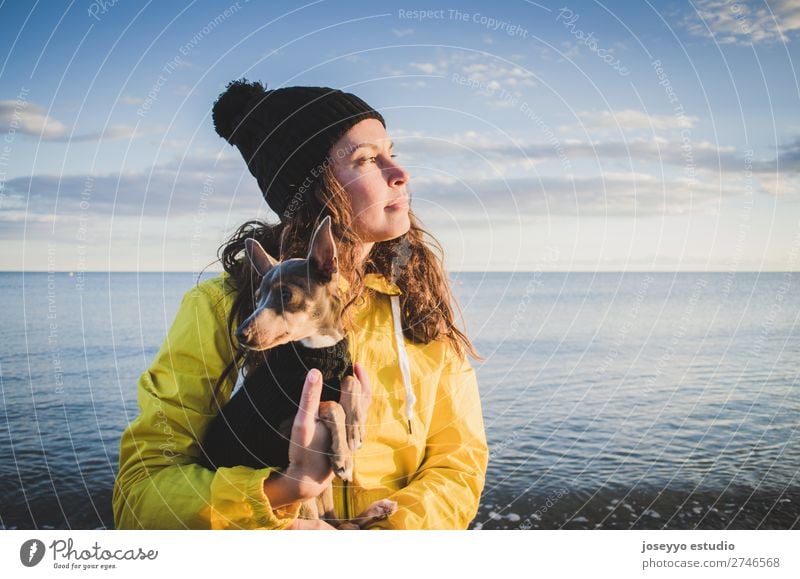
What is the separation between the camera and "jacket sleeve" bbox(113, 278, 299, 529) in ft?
10.2

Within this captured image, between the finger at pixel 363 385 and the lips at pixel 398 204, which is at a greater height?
the lips at pixel 398 204

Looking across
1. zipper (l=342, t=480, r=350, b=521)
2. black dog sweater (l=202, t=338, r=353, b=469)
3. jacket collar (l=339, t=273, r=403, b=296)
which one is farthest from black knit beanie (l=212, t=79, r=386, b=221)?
zipper (l=342, t=480, r=350, b=521)

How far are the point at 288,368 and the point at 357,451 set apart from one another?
0.92m

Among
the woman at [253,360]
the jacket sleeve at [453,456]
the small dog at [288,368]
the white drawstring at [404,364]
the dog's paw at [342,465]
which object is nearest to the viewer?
the small dog at [288,368]

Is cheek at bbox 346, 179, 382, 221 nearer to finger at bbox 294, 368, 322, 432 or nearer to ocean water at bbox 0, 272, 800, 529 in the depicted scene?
finger at bbox 294, 368, 322, 432

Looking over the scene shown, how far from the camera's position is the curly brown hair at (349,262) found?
3135 millimetres

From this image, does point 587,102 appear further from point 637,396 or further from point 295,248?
point 637,396

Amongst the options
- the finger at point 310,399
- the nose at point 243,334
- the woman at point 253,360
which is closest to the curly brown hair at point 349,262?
the woman at point 253,360

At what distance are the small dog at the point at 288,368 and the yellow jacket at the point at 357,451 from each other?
0.16 metres

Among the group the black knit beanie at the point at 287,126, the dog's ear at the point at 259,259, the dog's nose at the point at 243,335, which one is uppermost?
the black knit beanie at the point at 287,126

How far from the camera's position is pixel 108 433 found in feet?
31.3

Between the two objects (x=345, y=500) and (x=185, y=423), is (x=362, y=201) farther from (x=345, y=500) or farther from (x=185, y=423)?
(x=345, y=500)

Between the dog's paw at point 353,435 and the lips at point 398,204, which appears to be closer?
the dog's paw at point 353,435

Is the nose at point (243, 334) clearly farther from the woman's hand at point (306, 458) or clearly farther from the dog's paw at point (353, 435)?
the dog's paw at point (353, 435)
